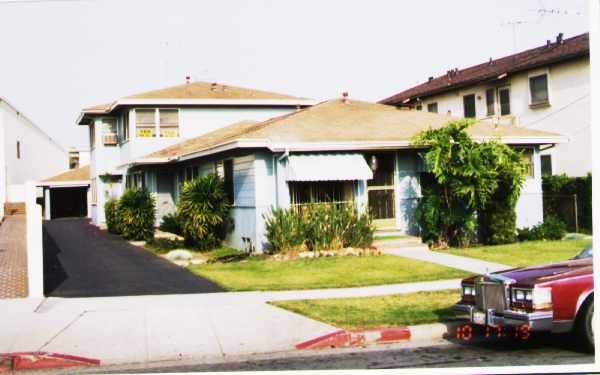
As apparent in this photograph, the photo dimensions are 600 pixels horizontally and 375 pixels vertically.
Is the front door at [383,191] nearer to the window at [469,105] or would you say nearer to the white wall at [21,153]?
the window at [469,105]

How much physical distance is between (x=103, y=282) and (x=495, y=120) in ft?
48.9

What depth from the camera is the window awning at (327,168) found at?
17062 millimetres

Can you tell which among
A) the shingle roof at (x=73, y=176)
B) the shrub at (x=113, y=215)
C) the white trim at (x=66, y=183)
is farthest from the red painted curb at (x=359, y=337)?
the shingle roof at (x=73, y=176)

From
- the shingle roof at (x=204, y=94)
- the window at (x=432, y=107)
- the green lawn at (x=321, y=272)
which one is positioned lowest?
the green lawn at (x=321, y=272)

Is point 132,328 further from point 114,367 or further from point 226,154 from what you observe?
point 226,154

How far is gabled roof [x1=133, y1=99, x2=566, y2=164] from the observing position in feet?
57.3

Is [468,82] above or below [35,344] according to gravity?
above

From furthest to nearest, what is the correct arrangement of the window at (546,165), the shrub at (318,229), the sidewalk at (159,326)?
the window at (546,165) < the shrub at (318,229) < the sidewalk at (159,326)

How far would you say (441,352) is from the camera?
7996mm

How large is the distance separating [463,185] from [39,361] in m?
12.3

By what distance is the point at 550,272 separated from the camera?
25.2 feet

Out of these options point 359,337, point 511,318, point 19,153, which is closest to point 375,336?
point 359,337

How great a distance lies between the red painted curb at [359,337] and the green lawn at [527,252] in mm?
6643

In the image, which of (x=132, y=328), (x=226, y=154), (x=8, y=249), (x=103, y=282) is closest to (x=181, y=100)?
(x=226, y=154)
